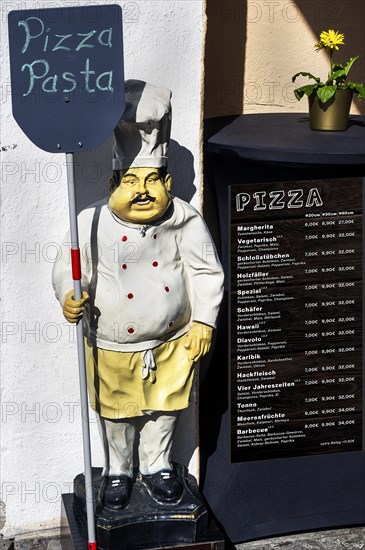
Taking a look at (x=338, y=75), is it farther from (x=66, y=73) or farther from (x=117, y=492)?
(x=117, y=492)

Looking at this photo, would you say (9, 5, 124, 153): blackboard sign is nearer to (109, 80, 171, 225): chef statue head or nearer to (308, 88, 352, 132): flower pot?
(109, 80, 171, 225): chef statue head

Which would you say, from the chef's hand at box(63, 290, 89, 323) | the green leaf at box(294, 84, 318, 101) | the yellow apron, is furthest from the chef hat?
the green leaf at box(294, 84, 318, 101)

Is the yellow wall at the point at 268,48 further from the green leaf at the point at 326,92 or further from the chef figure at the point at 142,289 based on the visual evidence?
the chef figure at the point at 142,289

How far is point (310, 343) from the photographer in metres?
5.85

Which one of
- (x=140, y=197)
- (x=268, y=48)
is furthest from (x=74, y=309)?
(x=268, y=48)

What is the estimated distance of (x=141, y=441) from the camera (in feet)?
18.1

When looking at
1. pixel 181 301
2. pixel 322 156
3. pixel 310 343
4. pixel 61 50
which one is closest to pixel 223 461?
pixel 310 343

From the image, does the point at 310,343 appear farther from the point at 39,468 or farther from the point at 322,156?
the point at 39,468

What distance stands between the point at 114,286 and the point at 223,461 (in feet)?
4.45

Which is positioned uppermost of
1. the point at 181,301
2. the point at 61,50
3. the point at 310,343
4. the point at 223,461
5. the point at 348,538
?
the point at 61,50

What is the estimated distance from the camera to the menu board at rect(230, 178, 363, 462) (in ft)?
18.5

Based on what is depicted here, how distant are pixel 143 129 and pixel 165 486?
67.5 inches

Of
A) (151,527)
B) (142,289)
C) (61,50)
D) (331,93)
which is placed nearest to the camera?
Result: (61,50)

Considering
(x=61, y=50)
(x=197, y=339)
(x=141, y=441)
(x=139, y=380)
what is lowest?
(x=141, y=441)
